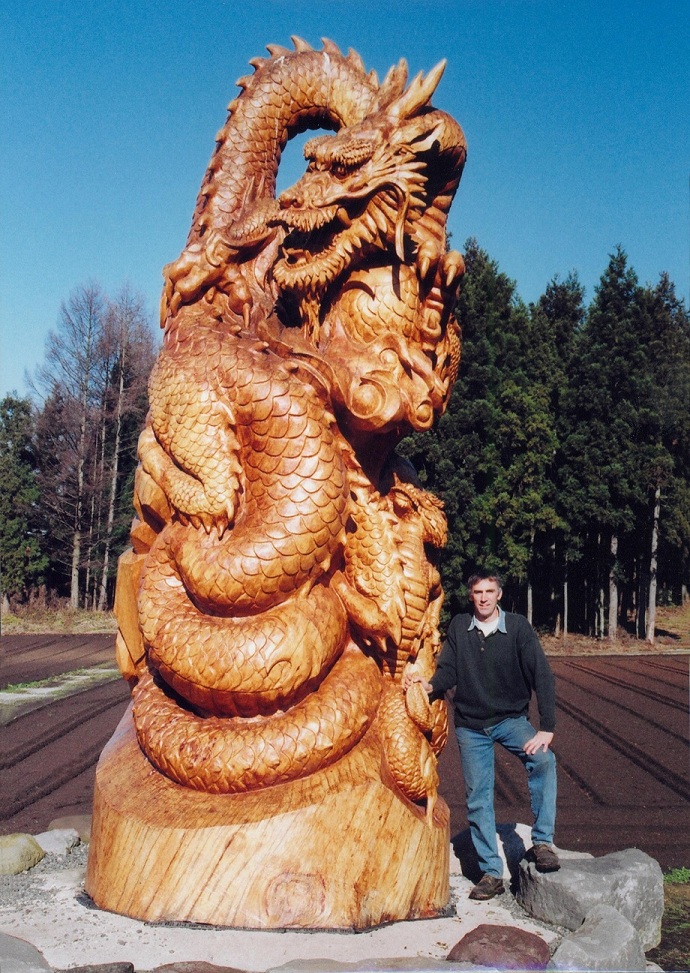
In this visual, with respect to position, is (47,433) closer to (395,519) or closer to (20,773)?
(20,773)

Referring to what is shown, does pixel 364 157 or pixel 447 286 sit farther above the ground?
pixel 364 157

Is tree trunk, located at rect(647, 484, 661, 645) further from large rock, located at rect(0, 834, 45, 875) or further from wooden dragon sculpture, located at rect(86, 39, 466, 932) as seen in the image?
large rock, located at rect(0, 834, 45, 875)

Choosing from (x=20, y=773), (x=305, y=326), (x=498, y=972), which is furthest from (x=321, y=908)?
(x=20, y=773)

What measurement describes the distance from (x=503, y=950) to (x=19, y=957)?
167cm

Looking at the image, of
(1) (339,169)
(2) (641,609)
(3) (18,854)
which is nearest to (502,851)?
(3) (18,854)

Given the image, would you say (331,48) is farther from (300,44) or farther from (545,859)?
(545,859)

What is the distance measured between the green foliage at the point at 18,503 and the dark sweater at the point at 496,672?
1693 cm

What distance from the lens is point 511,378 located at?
1641cm

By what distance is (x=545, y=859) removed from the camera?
327cm

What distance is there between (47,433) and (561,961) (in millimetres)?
19204

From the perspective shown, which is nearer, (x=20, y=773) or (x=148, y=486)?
(x=148, y=486)

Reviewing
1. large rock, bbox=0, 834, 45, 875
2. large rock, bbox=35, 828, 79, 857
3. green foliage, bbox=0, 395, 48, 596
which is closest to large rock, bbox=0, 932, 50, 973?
large rock, bbox=0, 834, 45, 875

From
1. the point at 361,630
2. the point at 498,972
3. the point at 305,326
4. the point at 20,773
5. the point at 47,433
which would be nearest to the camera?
the point at 498,972

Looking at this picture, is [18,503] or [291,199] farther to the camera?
[18,503]
